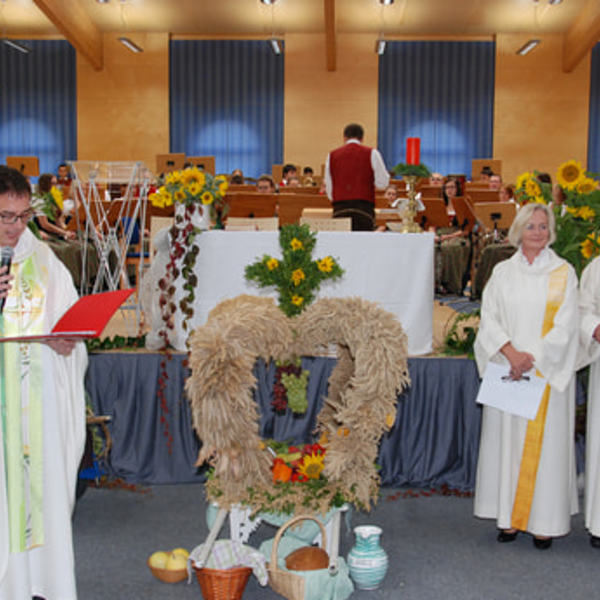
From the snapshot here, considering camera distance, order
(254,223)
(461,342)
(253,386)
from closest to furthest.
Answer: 1. (253,386)
2. (461,342)
3. (254,223)

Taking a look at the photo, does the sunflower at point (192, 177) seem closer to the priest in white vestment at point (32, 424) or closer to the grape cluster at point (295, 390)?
the grape cluster at point (295, 390)

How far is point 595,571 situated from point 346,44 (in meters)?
13.9

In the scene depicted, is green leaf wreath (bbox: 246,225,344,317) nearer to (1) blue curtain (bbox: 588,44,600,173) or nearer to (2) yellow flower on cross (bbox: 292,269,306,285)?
(2) yellow flower on cross (bbox: 292,269,306,285)

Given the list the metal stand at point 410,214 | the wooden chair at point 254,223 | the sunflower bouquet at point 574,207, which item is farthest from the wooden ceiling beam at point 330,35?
the sunflower bouquet at point 574,207

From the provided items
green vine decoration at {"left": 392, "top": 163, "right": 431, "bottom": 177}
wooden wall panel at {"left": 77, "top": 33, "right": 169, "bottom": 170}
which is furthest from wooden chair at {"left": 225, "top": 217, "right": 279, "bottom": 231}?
wooden wall panel at {"left": 77, "top": 33, "right": 169, "bottom": 170}

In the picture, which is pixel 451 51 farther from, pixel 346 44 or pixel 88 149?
pixel 88 149

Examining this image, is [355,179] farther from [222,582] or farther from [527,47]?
[527,47]

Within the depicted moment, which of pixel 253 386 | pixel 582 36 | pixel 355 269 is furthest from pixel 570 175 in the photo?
pixel 582 36

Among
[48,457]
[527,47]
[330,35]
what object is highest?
[330,35]

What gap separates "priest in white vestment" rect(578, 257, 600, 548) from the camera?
315 centimetres

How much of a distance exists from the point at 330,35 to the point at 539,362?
12.0 meters

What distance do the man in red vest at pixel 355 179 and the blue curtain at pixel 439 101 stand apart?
366 inches

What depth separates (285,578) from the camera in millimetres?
2627

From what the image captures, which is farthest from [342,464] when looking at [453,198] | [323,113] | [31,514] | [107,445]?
[323,113]
